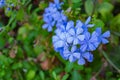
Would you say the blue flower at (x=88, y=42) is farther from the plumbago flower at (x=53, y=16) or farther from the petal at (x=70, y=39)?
the plumbago flower at (x=53, y=16)

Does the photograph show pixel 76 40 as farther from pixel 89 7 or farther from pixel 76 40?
pixel 89 7

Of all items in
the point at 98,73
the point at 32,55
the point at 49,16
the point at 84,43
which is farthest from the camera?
the point at 32,55

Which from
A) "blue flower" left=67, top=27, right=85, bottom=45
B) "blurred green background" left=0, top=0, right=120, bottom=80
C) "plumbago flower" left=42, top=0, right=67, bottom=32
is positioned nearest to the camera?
"blue flower" left=67, top=27, right=85, bottom=45

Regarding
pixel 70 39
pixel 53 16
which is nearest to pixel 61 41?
pixel 70 39

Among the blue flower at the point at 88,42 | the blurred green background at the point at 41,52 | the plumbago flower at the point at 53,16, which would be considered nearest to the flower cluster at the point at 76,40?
the blue flower at the point at 88,42

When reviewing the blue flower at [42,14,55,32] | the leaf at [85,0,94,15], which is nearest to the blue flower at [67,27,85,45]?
the blue flower at [42,14,55,32]

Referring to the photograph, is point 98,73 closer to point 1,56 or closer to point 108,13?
point 108,13

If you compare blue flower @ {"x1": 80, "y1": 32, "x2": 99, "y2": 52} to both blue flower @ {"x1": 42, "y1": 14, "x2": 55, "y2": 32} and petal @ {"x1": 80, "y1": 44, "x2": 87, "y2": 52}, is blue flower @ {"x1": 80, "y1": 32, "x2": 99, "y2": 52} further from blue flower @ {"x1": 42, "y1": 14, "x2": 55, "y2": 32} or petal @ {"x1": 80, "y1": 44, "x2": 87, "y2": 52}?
blue flower @ {"x1": 42, "y1": 14, "x2": 55, "y2": 32}

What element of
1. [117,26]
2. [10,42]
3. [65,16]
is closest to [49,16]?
[65,16]
